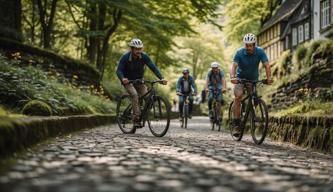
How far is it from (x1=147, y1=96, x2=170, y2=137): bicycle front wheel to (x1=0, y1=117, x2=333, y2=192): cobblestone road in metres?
3.24

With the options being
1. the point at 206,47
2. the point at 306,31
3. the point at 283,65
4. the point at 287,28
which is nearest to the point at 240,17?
the point at 287,28

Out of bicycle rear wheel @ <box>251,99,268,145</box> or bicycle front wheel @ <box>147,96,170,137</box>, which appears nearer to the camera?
bicycle rear wheel @ <box>251,99,268,145</box>

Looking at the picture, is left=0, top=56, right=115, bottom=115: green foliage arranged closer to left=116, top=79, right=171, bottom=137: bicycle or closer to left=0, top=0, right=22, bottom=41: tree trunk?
left=116, top=79, right=171, bottom=137: bicycle

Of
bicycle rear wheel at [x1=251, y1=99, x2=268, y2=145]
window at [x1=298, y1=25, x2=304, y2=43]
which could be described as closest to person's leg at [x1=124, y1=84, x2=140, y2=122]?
bicycle rear wheel at [x1=251, y1=99, x2=268, y2=145]

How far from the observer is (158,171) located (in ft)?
14.0

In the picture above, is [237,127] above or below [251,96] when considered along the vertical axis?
below

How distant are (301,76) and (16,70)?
11676 mm

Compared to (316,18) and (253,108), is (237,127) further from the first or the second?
(316,18)

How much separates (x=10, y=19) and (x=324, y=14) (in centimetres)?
2140

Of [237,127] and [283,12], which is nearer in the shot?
[237,127]

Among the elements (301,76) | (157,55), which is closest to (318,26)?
(157,55)

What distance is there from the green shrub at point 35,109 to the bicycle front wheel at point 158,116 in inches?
89.9

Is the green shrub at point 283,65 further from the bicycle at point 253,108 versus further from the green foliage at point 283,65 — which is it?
the bicycle at point 253,108

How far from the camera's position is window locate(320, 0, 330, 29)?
2959 cm
